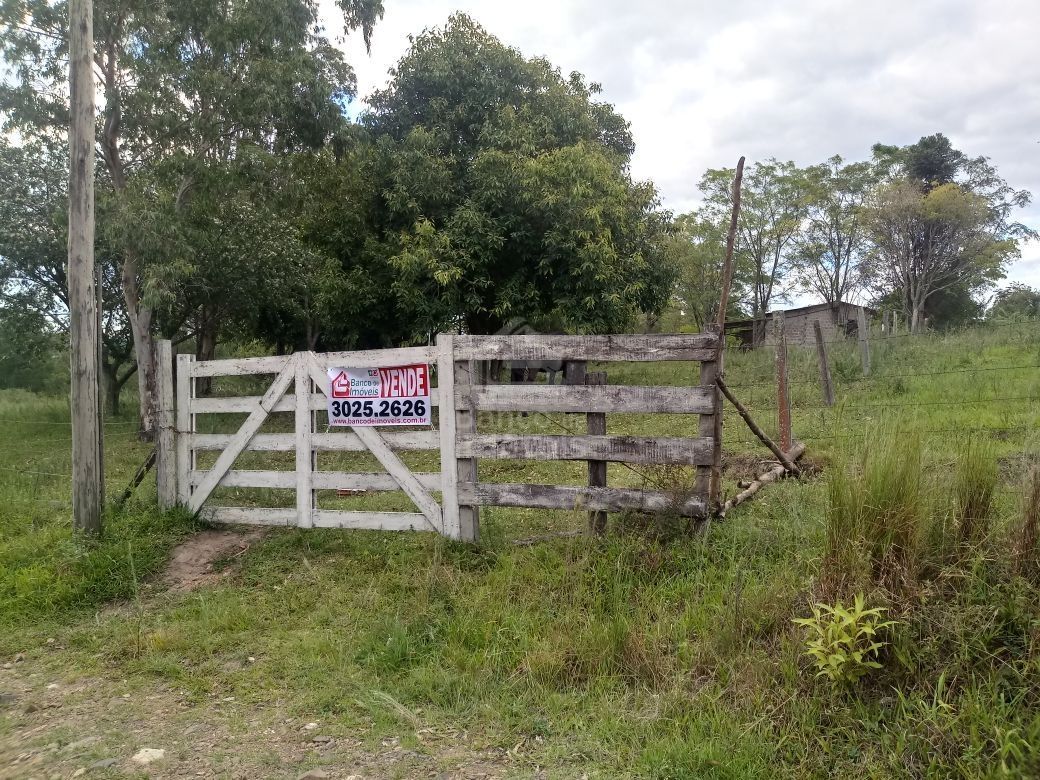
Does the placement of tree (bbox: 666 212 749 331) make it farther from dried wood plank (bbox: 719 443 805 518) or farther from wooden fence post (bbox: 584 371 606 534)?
wooden fence post (bbox: 584 371 606 534)

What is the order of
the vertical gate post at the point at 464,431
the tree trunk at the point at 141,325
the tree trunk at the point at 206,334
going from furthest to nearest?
the tree trunk at the point at 206,334 → the tree trunk at the point at 141,325 → the vertical gate post at the point at 464,431

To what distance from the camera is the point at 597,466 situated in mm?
5375

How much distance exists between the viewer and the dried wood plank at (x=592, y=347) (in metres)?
5.06

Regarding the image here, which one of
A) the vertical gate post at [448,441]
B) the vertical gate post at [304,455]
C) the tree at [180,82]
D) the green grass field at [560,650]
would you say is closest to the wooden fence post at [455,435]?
the vertical gate post at [448,441]

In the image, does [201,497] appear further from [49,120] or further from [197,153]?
[49,120]

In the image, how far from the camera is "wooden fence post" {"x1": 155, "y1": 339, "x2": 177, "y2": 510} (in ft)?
22.4

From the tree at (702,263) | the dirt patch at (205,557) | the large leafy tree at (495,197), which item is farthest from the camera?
the tree at (702,263)

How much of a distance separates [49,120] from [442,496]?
12608 mm

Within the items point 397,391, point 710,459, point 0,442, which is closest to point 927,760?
point 710,459

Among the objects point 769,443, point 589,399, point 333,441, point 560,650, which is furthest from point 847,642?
point 333,441

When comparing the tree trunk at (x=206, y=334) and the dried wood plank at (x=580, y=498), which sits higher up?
the tree trunk at (x=206, y=334)

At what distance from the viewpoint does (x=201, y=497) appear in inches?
264

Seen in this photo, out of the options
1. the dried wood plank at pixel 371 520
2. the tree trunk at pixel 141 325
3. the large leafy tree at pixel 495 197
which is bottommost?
the dried wood plank at pixel 371 520

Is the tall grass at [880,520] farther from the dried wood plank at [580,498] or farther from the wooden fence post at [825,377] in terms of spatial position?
the wooden fence post at [825,377]
